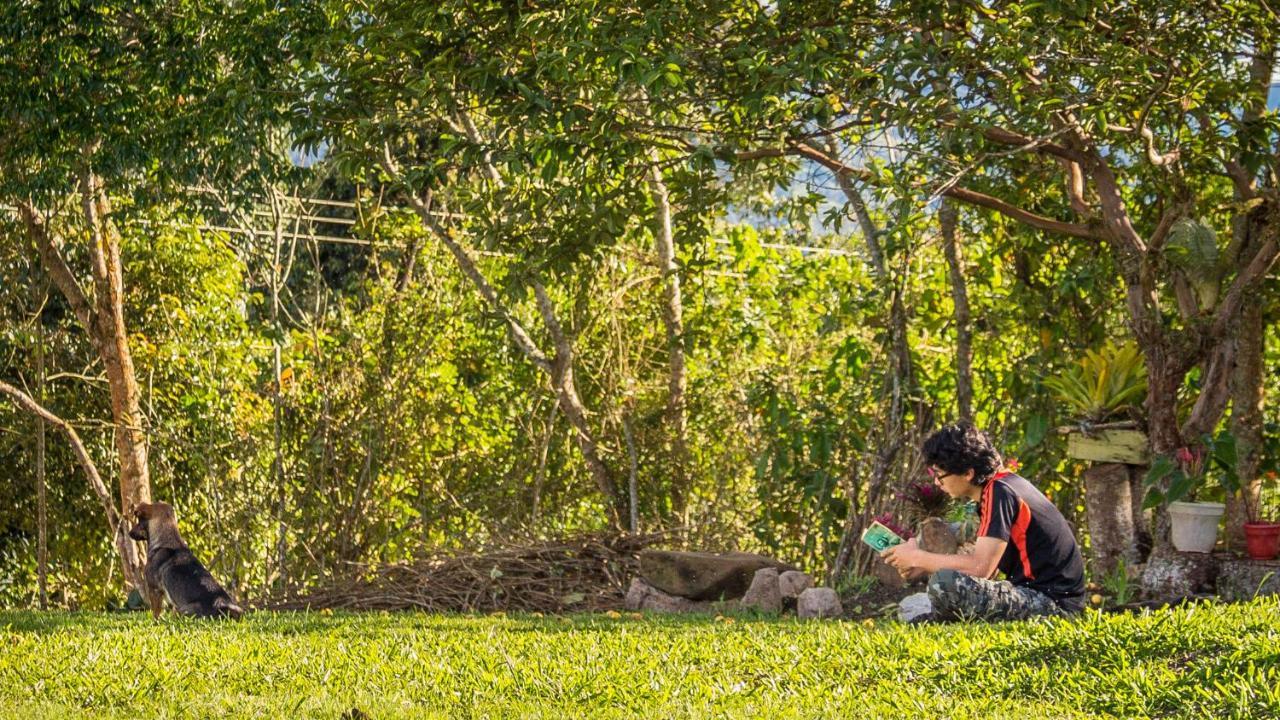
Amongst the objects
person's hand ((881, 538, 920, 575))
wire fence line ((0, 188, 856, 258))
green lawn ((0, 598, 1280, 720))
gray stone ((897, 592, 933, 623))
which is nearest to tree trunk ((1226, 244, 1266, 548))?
green lawn ((0, 598, 1280, 720))

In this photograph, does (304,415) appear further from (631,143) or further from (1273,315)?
(1273,315)

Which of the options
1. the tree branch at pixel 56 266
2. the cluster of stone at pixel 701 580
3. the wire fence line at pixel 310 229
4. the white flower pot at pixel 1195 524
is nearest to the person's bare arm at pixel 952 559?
the white flower pot at pixel 1195 524

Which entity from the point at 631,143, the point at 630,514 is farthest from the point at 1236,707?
the point at 630,514

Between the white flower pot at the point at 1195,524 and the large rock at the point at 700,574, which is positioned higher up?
the white flower pot at the point at 1195,524

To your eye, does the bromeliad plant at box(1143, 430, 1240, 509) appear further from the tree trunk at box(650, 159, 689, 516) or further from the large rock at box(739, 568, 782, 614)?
the tree trunk at box(650, 159, 689, 516)

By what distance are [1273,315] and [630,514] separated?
5560mm

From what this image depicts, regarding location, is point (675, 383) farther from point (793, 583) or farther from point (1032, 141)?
point (1032, 141)

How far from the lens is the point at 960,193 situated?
8.92 metres

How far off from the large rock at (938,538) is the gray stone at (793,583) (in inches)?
32.4

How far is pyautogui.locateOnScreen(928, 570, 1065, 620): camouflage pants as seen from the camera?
20.9ft

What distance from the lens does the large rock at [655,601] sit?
908 cm

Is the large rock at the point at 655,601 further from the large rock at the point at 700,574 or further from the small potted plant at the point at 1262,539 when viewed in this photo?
the small potted plant at the point at 1262,539

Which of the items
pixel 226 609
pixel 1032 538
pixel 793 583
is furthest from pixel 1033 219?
pixel 226 609

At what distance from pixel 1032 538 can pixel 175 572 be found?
4.78 meters
